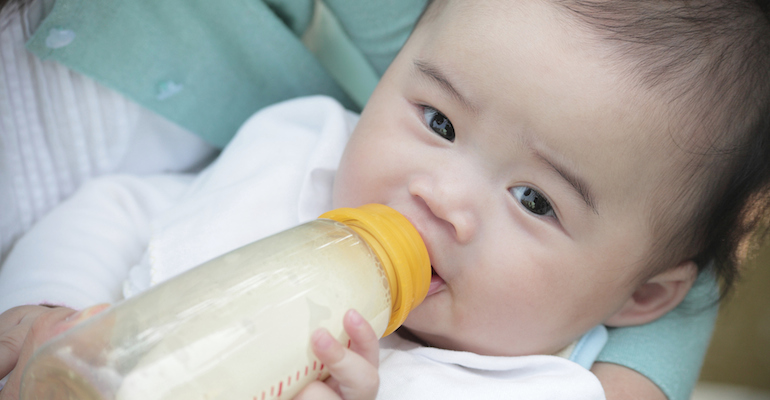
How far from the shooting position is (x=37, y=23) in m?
0.88

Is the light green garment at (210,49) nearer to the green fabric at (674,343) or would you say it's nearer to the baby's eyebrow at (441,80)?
the baby's eyebrow at (441,80)

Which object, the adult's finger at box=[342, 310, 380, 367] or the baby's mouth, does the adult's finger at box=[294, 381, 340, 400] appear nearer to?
the adult's finger at box=[342, 310, 380, 367]

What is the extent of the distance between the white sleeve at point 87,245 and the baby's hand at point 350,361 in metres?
0.50

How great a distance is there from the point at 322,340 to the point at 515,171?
0.34m

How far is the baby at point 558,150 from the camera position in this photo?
0.66 m

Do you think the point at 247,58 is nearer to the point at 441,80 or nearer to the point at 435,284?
the point at 441,80

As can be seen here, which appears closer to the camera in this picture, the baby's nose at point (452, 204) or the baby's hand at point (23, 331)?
the baby's hand at point (23, 331)

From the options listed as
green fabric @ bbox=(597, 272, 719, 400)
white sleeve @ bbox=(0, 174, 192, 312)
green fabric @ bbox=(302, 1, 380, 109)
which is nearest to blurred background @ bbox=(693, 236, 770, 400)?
green fabric @ bbox=(597, 272, 719, 400)

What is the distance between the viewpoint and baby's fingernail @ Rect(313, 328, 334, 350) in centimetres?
50

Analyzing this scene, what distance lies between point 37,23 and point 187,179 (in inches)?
16.1

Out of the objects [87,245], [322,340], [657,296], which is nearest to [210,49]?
[87,245]

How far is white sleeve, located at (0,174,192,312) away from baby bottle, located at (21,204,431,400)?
36cm

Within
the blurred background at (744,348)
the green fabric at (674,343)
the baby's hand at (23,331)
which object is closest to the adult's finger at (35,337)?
the baby's hand at (23,331)

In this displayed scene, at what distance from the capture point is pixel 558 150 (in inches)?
26.2
